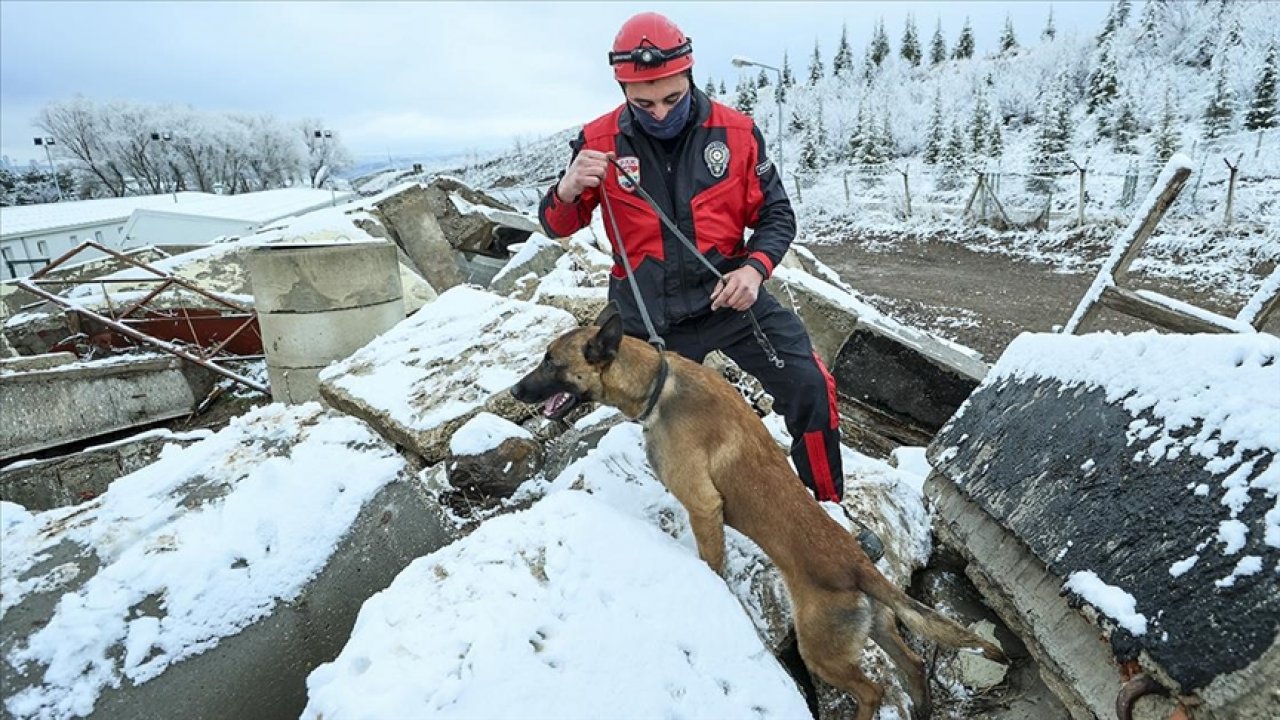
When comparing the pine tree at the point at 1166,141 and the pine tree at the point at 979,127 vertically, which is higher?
the pine tree at the point at 979,127

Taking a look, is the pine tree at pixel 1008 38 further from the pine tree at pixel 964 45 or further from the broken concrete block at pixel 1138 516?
the broken concrete block at pixel 1138 516

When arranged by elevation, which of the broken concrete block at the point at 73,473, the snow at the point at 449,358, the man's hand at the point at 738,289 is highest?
the man's hand at the point at 738,289

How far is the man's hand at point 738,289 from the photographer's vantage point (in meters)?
2.66

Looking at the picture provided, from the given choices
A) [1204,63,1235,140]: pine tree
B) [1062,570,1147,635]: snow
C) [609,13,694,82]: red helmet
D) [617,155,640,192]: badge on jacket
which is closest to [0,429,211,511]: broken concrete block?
[617,155,640,192]: badge on jacket

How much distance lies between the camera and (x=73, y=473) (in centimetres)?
588

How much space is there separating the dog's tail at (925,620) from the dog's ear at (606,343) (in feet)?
4.14

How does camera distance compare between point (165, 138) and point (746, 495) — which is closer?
point (746, 495)

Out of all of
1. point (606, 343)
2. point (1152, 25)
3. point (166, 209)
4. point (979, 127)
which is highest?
point (1152, 25)

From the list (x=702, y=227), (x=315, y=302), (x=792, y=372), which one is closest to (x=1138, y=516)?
(x=792, y=372)

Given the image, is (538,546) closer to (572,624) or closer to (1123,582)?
(572,624)

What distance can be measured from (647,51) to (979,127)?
118 feet

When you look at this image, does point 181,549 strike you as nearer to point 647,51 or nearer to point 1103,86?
point 647,51

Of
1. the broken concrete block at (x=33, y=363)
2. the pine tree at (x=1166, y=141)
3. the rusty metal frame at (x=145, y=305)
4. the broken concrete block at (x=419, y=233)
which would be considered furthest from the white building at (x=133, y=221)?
the pine tree at (x=1166, y=141)

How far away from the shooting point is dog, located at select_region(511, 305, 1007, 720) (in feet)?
6.97
